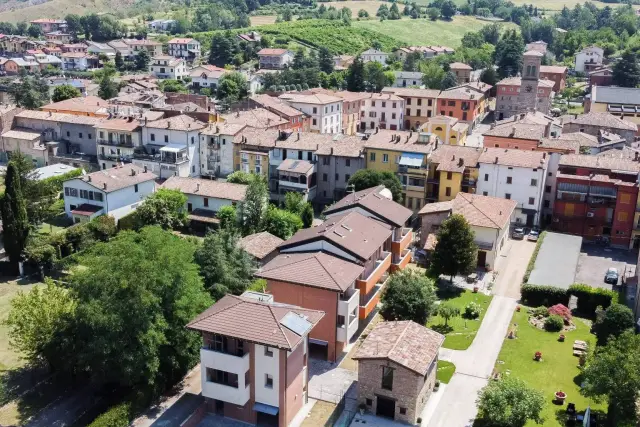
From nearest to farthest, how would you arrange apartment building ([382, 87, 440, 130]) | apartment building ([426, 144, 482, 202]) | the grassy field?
apartment building ([426, 144, 482, 202]) → apartment building ([382, 87, 440, 130]) → the grassy field

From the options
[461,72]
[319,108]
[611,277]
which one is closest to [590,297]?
[611,277]

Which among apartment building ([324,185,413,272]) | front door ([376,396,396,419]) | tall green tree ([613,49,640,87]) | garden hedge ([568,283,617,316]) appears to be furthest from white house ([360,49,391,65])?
front door ([376,396,396,419])

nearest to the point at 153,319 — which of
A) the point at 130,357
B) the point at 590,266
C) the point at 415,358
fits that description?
the point at 130,357

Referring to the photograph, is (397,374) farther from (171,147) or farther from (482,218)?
(171,147)

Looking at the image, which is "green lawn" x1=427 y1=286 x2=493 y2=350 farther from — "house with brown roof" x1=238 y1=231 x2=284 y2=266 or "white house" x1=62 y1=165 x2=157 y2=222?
"white house" x1=62 y1=165 x2=157 y2=222

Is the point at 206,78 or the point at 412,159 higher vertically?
the point at 412,159

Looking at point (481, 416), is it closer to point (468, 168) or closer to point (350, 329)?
point (350, 329)
